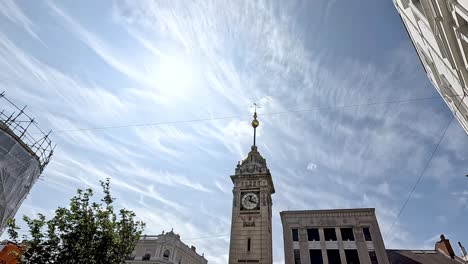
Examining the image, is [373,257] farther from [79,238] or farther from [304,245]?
[79,238]

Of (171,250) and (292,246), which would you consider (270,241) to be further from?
(171,250)

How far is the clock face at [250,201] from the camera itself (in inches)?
1425

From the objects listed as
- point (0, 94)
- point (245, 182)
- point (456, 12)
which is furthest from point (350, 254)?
point (0, 94)

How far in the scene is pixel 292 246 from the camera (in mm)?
31422

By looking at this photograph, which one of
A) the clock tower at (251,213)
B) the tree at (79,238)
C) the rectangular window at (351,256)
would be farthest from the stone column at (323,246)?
the tree at (79,238)

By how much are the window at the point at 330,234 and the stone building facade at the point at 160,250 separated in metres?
25.7

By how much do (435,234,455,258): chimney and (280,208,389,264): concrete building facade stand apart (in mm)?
9768

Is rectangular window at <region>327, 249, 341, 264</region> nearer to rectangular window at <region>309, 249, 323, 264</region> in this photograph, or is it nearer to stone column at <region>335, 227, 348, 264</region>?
stone column at <region>335, 227, 348, 264</region>

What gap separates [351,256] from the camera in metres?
30.0

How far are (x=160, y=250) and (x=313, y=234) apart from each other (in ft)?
85.6

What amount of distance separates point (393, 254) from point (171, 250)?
3396cm

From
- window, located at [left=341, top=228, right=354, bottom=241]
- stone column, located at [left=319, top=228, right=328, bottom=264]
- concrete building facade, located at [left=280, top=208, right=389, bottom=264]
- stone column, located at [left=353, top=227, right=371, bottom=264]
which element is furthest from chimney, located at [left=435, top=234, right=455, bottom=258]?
stone column, located at [left=319, top=228, right=328, bottom=264]

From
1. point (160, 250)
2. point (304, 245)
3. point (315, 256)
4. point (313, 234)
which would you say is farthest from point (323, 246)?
point (160, 250)

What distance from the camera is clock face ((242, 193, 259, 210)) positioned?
36188 millimetres
